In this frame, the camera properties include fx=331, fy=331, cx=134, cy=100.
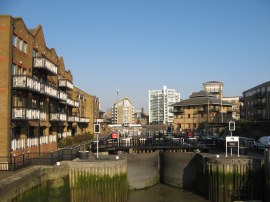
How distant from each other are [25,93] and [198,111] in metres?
77.7

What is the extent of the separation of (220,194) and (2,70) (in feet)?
76.1

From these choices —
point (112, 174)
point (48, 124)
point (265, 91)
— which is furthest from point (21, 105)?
point (265, 91)

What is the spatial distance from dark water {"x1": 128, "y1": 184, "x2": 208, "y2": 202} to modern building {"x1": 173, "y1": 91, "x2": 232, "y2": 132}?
216 ft

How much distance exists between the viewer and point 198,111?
349 ft

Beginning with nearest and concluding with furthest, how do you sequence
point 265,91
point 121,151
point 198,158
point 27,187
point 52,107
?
point 27,187 < point 198,158 < point 121,151 < point 52,107 < point 265,91

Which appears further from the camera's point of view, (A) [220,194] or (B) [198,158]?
(B) [198,158]

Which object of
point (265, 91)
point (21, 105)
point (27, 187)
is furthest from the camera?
point (265, 91)


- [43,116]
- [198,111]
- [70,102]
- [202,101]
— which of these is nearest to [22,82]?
[43,116]

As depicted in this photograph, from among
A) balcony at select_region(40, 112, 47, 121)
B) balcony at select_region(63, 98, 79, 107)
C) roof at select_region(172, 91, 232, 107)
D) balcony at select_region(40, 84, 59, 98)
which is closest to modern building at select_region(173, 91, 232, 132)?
roof at select_region(172, 91, 232, 107)

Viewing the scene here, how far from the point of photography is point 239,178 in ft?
97.4

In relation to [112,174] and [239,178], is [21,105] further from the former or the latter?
[239,178]

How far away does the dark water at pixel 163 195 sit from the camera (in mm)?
33719

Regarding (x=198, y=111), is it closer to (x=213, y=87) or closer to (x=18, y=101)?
(x=213, y=87)

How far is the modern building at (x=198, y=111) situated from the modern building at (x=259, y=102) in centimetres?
682
